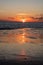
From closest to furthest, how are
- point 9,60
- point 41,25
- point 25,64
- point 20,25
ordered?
point 25,64 → point 9,60 → point 41,25 → point 20,25

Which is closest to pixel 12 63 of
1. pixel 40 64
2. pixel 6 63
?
pixel 6 63

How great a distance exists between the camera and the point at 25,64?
12.4 metres

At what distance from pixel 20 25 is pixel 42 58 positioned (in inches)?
3730

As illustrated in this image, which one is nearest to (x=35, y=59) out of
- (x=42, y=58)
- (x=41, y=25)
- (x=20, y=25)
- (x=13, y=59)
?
(x=42, y=58)

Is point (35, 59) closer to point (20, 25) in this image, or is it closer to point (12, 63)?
point (12, 63)

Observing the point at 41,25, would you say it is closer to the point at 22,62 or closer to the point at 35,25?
the point at 35,25

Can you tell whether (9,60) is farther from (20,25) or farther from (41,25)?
(20,25)

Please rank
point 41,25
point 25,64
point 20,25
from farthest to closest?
point 20,25, point 41,25, point 25,64

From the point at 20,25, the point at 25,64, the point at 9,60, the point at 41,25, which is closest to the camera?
the point at 25,64

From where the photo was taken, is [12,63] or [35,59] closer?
[12,63]

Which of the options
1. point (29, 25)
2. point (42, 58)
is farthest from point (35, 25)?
point (42, 58)

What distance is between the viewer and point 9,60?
1348 cm

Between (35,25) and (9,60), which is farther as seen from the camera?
(35,25)

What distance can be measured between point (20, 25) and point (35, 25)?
8.33m
